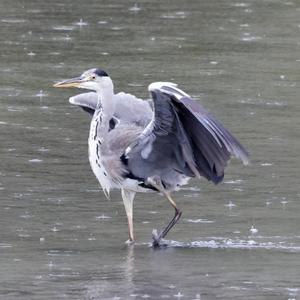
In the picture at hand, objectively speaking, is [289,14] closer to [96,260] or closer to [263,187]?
[263,187]

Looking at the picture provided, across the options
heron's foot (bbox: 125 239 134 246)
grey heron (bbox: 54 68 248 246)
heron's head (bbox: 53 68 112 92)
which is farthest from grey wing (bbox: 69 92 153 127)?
heron's foot (bbox: 125 239 134 246)

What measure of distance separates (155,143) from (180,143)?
0.21 m

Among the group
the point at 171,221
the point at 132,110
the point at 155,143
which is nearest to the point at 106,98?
the point at 132,110

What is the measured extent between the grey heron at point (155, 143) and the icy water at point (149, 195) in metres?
0.36

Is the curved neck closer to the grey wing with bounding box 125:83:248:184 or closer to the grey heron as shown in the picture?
the grey heron

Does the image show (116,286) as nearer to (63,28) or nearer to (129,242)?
(129,242)

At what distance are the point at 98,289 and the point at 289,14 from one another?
1152 centimetres

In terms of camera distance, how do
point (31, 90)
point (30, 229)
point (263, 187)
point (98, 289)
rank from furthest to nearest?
point (31, 90) → point (263, 187) → point (30, 229) → point (98, 289)

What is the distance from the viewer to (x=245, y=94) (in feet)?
44.9

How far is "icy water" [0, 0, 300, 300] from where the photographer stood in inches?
301

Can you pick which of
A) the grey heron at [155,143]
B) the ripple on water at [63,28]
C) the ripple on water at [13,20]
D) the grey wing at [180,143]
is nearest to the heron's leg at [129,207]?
the grey heron at [155,143]

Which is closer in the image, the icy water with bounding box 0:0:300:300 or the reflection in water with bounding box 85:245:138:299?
the reflection in water with bounding box 85:245:138:299

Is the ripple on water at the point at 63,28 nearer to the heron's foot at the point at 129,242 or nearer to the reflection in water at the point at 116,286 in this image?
the heron's foot at the point at 129,242

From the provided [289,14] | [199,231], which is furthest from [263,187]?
[289,14]
